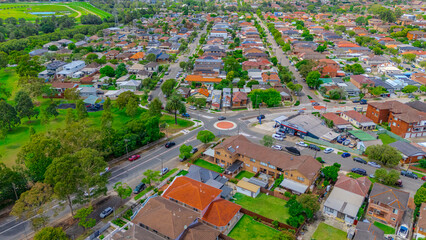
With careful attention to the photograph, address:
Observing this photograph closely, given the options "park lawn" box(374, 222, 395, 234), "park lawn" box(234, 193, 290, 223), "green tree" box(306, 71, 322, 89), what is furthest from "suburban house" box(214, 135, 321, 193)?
"green tree" box(306, 71, 322, 89)

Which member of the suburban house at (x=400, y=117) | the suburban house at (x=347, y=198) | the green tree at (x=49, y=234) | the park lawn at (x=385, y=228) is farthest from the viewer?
the suburban house at (x=400, y=117)

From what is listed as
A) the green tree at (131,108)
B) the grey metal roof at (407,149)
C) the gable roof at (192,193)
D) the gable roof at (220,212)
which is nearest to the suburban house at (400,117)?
the grey metal roof at (407,149)

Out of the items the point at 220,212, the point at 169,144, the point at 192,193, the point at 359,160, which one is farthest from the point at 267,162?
the point at 169,144

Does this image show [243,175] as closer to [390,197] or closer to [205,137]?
[205,137]

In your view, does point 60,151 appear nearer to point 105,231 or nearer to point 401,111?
point 105,231

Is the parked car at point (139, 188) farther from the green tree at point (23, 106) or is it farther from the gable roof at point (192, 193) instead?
the green tree at point (23, 106)

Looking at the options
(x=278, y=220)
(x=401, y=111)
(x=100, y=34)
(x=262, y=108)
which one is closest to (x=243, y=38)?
(x=100, y=34)
